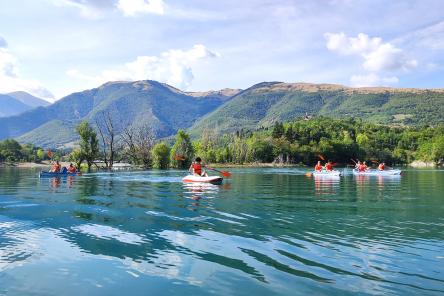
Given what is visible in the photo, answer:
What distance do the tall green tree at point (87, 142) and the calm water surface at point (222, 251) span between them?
307 feet

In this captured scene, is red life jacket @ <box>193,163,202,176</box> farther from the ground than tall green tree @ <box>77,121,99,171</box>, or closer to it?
closer to it

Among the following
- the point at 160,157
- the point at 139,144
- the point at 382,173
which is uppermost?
the point at 139,144

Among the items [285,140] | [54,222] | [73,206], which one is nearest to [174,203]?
[73,206]

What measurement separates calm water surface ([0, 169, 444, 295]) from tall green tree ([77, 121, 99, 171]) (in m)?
93.6

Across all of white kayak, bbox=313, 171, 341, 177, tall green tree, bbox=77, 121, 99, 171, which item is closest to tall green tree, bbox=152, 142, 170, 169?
tall green tree, bbox=77, 121, 99, 171

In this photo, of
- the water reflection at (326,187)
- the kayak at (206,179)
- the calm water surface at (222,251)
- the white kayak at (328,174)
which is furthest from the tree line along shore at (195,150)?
the calm water surface at (222,251)

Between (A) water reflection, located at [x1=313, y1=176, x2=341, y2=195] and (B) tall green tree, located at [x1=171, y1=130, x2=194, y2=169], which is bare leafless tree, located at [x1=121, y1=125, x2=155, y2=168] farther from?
(A) water reflection, located at [x1=313, y1=176, x2=341, y2=195]

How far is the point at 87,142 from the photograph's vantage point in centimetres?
11844

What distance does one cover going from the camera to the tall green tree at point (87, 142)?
11699cm

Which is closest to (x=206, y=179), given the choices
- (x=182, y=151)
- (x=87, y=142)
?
(x=87, y=142)

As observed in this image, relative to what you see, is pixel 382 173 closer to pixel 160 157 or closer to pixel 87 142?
pixel 160 157

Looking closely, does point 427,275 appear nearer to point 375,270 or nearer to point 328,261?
point 375,270

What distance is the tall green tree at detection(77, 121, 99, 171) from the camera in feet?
384

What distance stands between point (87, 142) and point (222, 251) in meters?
110
